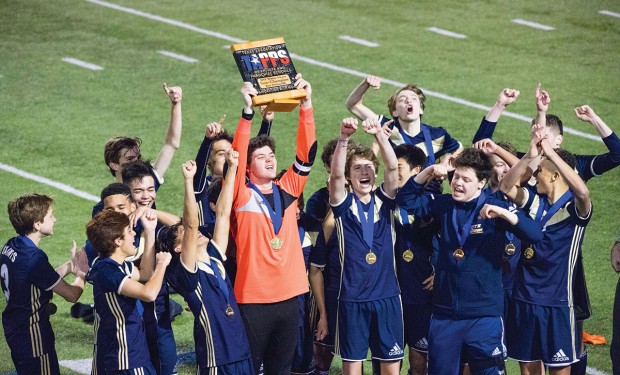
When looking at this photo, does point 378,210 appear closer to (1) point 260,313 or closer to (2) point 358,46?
(1) point 260,313

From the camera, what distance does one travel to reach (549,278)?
31.0 feet

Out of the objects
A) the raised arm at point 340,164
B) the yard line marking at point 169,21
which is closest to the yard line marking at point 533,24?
the yard line marking at point 169,21

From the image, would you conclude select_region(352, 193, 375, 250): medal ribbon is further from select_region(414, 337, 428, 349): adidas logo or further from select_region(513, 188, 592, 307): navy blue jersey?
select_region(513, 188, 592, 307): navy blue jersey

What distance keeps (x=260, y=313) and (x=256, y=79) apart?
1.75 m

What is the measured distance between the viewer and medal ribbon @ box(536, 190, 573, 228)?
945 cm

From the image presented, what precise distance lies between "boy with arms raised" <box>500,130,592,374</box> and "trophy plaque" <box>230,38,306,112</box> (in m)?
1.79

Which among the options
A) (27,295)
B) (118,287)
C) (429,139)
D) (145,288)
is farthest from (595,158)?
(27,295)

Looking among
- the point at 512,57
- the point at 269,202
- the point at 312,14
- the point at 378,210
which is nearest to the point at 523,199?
the point at 378,210

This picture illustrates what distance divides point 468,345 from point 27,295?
10.7ft

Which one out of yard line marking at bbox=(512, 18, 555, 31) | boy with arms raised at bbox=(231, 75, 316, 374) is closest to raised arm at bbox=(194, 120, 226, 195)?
boy with arms raised at bbox=(231, 75, 316, 374)

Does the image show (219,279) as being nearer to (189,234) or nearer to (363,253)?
(189,234)

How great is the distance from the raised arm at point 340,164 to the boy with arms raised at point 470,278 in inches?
24.9

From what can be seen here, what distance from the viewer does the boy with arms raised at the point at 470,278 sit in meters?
8.90

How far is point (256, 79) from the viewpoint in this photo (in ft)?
30.1
